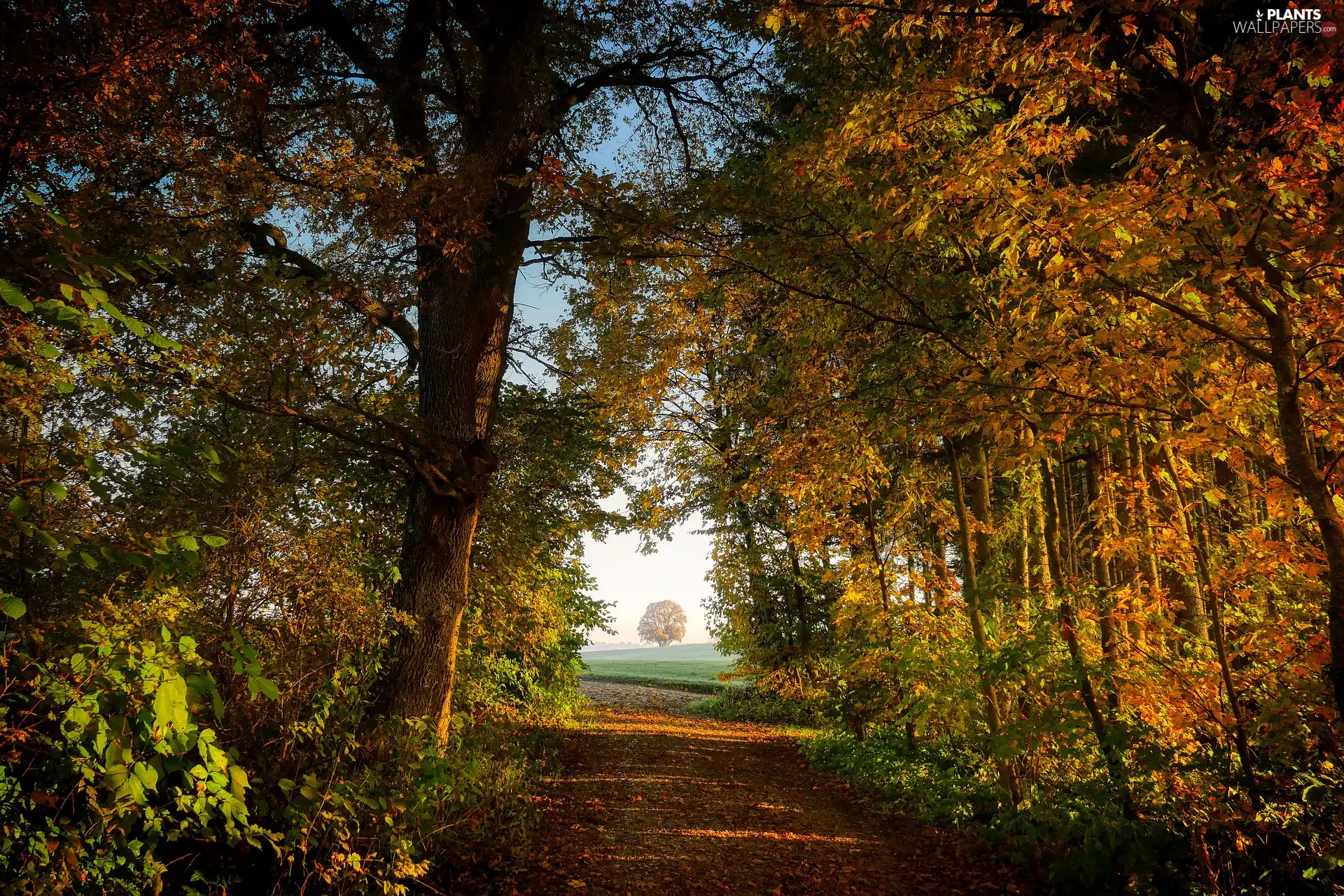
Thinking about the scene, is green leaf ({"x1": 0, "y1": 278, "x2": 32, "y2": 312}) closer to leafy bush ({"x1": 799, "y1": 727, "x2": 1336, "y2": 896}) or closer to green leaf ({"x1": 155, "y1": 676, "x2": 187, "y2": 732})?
green leaf ({"x1": 155, "y1": 676, "x2": 187, "y2": 732})

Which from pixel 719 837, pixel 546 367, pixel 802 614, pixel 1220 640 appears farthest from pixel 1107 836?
pixel 802 614

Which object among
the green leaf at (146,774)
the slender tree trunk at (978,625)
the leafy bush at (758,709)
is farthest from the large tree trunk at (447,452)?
the leafy bush at (758,709)

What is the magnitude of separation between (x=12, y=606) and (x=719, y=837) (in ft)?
19.7

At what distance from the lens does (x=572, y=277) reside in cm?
855

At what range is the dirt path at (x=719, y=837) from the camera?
16.9 feet

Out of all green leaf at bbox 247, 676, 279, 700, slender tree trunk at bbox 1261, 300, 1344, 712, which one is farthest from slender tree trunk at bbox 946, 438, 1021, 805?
green leaf at bbox 247, 676, 279, 700

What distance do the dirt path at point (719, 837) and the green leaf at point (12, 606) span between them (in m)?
4.05

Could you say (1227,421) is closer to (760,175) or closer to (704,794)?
(760,175)

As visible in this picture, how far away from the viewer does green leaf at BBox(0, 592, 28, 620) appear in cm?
202

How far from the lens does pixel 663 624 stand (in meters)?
90.2

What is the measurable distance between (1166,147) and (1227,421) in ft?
5.39

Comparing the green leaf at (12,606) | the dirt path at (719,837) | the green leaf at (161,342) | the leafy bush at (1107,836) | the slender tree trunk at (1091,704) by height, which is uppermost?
the green leaf at (161,342)

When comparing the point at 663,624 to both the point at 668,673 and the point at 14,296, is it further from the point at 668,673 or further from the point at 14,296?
the point at 14,296

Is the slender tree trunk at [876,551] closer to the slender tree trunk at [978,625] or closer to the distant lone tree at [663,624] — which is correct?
the slender tree trunk at [978,625]
